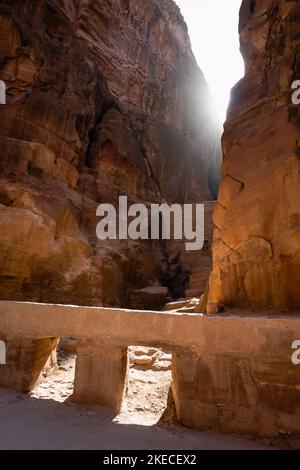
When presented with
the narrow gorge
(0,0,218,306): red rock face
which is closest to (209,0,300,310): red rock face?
the narrow gorge

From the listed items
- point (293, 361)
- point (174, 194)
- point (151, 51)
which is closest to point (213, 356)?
point (293, 361)

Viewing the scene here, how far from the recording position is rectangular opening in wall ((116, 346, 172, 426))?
505 centimetres

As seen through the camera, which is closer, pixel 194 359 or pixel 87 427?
pixel 87 427

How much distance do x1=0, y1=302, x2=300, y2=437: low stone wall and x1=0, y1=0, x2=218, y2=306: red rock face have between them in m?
6.58

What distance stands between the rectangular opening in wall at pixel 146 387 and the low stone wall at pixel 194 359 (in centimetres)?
47

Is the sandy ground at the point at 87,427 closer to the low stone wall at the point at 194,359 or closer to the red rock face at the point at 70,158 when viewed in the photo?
the low stone wall at the point at 194,359

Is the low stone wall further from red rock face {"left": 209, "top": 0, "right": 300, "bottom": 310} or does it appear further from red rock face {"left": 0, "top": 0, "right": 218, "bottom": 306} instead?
red rock face {"left": 0, "top": 0, "right": 218, "bottom": 306}

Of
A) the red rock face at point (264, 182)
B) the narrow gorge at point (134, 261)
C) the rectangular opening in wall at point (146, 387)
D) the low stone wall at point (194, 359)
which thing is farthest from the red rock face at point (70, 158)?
the red rock face at point (264, 182)

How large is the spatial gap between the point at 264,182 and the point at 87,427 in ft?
20.8

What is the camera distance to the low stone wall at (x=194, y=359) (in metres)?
4.18

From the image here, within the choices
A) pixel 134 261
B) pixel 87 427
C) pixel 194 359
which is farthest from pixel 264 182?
pixel 134 261

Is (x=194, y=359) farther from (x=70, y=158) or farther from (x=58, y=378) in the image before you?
(x=70, y=158)

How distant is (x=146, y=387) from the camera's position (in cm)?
679

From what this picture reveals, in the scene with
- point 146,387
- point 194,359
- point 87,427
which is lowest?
point 146,387
